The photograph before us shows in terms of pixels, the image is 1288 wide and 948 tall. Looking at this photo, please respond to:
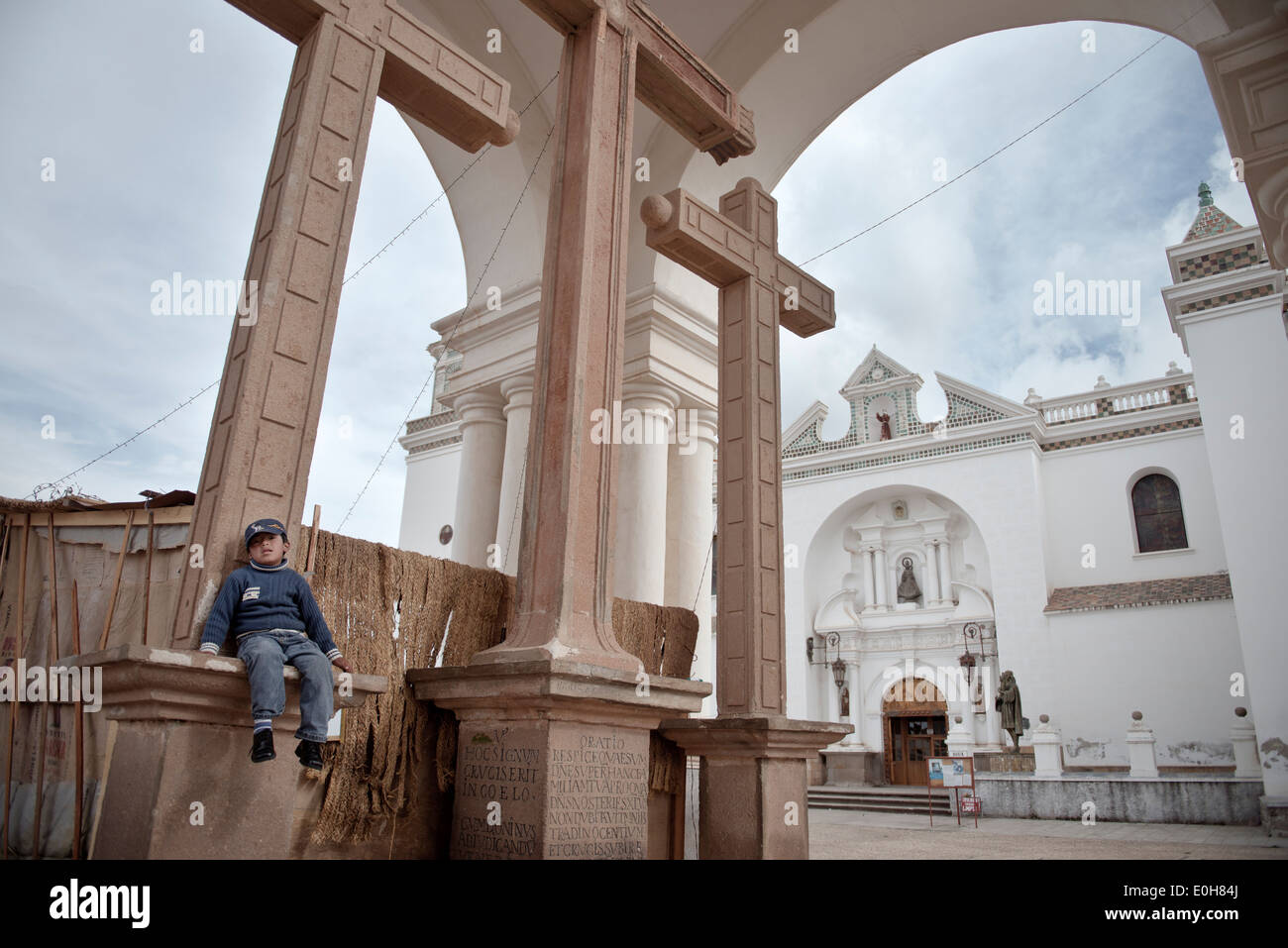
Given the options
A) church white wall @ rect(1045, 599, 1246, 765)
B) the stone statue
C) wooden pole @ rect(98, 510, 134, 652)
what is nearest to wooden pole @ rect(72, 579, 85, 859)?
wooden pole @ rect(98, 510, 134, 652)

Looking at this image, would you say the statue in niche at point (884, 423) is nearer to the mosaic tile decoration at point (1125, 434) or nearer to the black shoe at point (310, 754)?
the mosaic tile decoration at point (1125, 434)

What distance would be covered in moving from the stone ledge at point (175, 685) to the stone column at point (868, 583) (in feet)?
61.6

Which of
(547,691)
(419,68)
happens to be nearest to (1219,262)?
(419,68)

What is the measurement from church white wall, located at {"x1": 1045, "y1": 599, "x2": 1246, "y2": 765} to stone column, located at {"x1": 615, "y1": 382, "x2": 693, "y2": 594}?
518 inches

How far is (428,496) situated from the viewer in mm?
16812

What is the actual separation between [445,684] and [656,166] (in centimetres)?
535

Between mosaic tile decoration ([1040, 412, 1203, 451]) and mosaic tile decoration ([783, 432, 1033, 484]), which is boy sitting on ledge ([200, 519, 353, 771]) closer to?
mosaic tile decoration ([1040, 412, 1203, 451])

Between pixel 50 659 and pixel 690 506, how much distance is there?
14.1ft

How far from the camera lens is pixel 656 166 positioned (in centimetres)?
728

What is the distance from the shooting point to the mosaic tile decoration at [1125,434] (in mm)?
17156

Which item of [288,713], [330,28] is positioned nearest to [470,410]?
[330,28]

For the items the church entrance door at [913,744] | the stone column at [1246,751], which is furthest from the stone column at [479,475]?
the church entrance door at [913,744]
